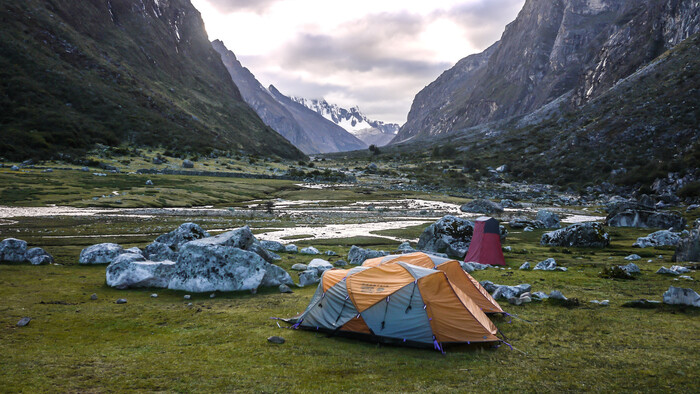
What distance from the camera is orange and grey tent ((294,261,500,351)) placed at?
530 inches

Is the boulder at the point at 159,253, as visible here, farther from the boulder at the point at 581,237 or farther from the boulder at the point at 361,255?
the boulder at the point at 581,237

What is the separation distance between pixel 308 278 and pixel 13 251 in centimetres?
1616

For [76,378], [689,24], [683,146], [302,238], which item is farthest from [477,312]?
[689,24]

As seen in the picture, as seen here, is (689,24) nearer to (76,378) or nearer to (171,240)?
(171,240)

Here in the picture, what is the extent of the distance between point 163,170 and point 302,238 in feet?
222

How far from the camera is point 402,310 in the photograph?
13.8 metres

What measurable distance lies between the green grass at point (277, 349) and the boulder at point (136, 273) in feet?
1.88

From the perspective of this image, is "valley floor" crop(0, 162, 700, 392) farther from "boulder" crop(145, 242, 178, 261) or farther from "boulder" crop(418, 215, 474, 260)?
"boulder" crop(418, 215, 474, 260)

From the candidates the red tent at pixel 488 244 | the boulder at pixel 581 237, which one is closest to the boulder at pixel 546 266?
the red tent at pixel 488 244

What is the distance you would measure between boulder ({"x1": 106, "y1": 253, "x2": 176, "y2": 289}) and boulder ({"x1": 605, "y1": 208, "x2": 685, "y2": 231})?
148 feet

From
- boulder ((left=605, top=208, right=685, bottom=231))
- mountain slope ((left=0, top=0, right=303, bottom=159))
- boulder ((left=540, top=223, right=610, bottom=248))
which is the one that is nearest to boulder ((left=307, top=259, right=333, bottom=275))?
boulder ((left=540, top=223, right=610, bottom=248))

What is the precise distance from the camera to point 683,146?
3061 inches

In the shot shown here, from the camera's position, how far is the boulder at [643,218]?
136 ft

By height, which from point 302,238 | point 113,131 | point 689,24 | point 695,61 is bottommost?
point 302,238
